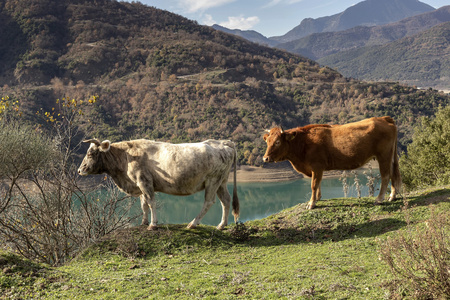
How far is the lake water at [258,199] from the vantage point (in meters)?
36.2

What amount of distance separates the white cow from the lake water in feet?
82.2

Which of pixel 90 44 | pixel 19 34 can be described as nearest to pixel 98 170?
pixel 90 44

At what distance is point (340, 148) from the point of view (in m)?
8.86

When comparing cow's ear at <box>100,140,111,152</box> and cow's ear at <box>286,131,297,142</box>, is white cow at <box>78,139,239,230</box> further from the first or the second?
cow's ear at <box>286,131,297,142</box>

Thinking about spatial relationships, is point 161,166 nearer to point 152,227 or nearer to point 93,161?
point 152,227

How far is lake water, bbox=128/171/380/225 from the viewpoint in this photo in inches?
1427

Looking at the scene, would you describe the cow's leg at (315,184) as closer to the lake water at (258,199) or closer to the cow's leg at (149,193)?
the cow's leg at (149,193)

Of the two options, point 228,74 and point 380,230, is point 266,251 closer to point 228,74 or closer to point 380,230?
point 380,230

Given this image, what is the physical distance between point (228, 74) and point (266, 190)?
42.0 metres

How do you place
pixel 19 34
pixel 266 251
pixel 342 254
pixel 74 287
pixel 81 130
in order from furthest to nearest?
pixel 19 34
pixel 81 130
pixel 266 251
pixel 342 254
pixel 74 287

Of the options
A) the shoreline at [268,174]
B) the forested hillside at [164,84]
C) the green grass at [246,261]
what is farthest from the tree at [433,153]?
the forested hillside at [164,84]

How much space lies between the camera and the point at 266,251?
7312 millimetres

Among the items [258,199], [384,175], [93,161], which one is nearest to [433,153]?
[384,175]

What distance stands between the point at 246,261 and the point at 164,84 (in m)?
74.9
